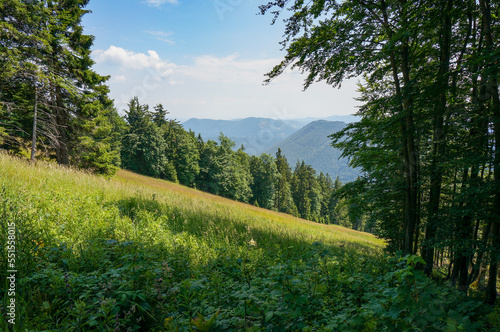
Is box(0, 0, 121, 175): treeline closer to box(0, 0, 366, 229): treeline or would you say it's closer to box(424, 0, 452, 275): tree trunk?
box(0, 0, 366, 229): treeline

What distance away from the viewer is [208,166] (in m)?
55.3

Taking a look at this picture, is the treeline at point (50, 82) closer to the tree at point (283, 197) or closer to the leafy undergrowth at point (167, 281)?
the leafy undergrowth at point (167, 281)

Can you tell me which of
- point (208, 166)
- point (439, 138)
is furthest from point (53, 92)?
point (208, 166)

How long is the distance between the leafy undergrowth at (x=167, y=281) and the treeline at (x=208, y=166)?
40.0 m

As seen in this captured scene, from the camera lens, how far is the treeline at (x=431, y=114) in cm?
477

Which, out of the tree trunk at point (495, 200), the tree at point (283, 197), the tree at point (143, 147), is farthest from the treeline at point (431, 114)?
the tree at point (283, 197)

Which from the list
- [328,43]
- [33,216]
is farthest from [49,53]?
[328,43]

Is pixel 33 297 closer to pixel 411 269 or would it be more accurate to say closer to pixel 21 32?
pixel 411 269

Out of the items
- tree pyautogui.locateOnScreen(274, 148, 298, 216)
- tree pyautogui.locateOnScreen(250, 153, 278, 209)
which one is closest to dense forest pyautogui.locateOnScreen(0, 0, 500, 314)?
tree pyautogui.locateOnScreen(250, 153, 278, 209)

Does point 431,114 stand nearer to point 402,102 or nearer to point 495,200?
point 402,102

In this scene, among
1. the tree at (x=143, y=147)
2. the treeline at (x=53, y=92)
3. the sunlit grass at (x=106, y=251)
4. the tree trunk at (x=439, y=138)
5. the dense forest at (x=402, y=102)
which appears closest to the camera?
the sunlit grass at (x=106, y=251)

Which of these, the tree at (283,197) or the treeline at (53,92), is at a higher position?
the treeline at (53,92)

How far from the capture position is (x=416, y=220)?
303 inches

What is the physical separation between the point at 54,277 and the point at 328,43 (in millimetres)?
7941
